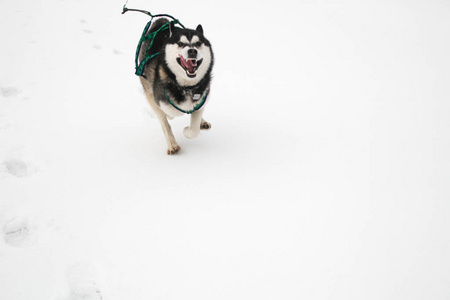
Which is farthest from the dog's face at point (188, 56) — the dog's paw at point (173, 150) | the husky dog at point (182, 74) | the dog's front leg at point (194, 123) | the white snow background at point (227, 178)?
the white snow background at point (227, 178)

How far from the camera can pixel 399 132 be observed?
291 centimetres

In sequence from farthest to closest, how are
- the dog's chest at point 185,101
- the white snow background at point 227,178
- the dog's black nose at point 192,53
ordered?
1. the dog's chest at point 185,101
2. the dog's black nose at point 192,53
3. the white snow background at point 227,178

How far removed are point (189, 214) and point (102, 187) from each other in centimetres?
77

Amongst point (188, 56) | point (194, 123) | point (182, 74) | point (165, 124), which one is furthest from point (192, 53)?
point (165, 124)

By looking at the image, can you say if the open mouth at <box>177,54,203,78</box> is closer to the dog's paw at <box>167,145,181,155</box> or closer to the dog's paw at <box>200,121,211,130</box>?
the dog's paw at <box>167,145,181,155</box>

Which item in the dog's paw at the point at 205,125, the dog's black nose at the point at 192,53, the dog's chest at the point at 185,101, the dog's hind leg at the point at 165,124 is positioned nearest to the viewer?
the dog's black nose at the point at 192,53

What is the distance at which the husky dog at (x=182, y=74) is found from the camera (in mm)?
2001

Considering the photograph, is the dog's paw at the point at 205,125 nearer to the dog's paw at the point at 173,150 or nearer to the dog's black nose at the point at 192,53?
the dog's paw at the point at 173,150

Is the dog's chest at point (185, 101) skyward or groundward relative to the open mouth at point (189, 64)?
groundward

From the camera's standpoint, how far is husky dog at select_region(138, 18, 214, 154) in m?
2.00

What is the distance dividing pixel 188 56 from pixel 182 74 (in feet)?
0.59

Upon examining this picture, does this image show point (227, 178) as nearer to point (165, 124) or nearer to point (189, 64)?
point (165, 124)

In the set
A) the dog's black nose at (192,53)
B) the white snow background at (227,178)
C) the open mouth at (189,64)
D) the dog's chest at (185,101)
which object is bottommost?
the white snow background at (227,178)

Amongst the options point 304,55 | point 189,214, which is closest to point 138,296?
point 189,214
